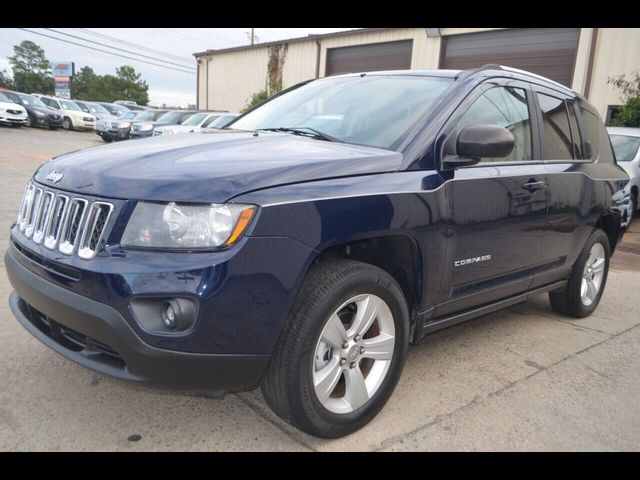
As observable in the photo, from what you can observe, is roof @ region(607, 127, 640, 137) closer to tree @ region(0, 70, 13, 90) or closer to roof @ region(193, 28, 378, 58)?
roof @ region(193, 28, 378, 58)

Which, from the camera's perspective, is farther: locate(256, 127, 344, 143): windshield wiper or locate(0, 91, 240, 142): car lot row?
locate(0, 91, 240, 142): car lot row

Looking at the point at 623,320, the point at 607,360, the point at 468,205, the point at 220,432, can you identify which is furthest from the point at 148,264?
the point at 623,320

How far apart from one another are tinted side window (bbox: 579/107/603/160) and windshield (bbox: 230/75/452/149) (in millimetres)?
1729

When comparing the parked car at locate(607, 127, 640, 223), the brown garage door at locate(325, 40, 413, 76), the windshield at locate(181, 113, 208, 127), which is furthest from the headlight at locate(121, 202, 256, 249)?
the brown garage door at locate(325, 40, 413, 76)

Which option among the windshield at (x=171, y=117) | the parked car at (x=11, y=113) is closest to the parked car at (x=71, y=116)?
the parked car at (x=11, y=113)

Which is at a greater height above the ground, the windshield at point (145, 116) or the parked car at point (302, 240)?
the windshield at point (145, 116)

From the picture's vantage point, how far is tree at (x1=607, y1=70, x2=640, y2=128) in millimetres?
12625

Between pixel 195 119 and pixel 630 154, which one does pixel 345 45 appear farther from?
pixel 630 154

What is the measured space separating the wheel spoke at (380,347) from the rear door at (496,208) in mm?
456

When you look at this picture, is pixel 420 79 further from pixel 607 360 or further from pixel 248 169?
pixel 607 360

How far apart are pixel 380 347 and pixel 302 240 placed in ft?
2.50

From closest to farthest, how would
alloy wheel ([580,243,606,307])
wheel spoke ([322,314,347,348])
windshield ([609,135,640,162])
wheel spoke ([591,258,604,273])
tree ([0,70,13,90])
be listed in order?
wheel spoke ([322,314,347,348]) → alloy wheel ([580,243,606,307]) → wheel spoke ([591,258,604,273]) → windshield ([609,135,640,162]) → tree ([0,70,13,90])

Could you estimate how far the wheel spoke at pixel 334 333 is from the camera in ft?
7.89

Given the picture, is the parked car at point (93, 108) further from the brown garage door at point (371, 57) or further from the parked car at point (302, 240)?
the parked car at point (302, 240)
